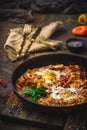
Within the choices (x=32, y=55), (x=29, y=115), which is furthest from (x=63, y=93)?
(x=32, y=55)

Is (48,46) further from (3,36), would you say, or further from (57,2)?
(57,2)

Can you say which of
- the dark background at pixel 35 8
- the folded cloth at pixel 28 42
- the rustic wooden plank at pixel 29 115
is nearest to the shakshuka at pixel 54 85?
the rustic wooden plank at pixel 29 115

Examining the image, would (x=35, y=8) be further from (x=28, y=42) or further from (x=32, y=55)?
(x=32, y=55)

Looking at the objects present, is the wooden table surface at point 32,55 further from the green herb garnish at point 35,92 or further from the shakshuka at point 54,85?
the green herb garnish at point 35,92

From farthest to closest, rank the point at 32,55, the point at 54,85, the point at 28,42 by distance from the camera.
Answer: the point at 28,42, the point at 32,55, the point at 54,85

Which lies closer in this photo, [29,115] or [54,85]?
[29,115]

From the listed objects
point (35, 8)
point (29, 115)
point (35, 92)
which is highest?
point (35, 8)
